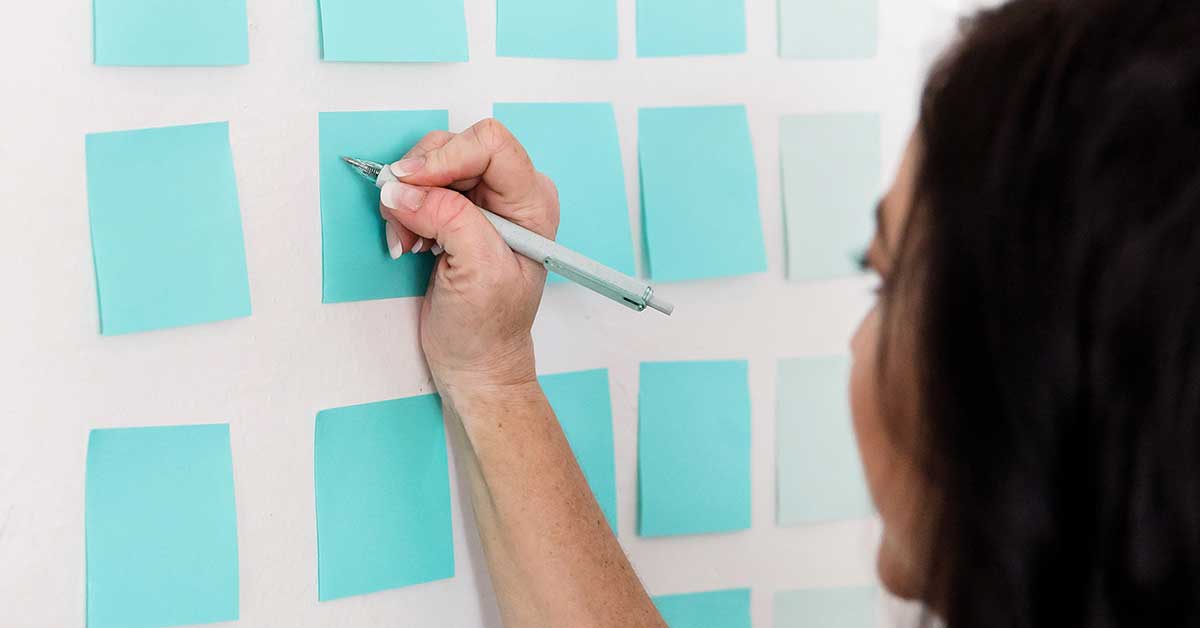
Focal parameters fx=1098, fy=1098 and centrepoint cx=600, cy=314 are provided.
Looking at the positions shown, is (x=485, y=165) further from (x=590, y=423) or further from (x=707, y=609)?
(x=707, y=609)

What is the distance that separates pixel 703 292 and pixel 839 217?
137mm

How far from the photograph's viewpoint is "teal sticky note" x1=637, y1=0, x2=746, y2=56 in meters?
0.76

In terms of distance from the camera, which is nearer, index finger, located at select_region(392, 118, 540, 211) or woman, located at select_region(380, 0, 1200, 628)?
woman, located at select_region(380, 0, 1200, 628)

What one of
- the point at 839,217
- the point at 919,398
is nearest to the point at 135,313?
the point at 919,398

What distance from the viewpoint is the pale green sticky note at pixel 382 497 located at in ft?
2.13

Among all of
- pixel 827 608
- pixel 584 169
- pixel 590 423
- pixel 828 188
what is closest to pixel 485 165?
pixel 584 169

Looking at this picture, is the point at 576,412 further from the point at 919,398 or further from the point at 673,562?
the point at 919,398

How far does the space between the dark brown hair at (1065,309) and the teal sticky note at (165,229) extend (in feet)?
1.18

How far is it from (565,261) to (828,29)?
334 millimetres

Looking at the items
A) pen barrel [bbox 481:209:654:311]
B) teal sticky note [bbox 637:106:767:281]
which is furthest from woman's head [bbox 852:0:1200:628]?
teal sticky note [bbox 637:106:767:281]

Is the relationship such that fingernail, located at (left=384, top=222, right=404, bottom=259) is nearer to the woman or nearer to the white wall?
the white wall

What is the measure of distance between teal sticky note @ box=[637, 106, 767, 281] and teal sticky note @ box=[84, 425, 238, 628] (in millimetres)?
337

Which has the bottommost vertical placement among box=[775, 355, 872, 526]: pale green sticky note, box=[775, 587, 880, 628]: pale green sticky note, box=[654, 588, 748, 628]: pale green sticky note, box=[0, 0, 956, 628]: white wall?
box=[775, 587, 880, 628]: pale green sticky note

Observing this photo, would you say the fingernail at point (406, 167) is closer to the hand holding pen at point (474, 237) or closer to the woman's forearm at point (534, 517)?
the hand holding pen at point (474, 237)
